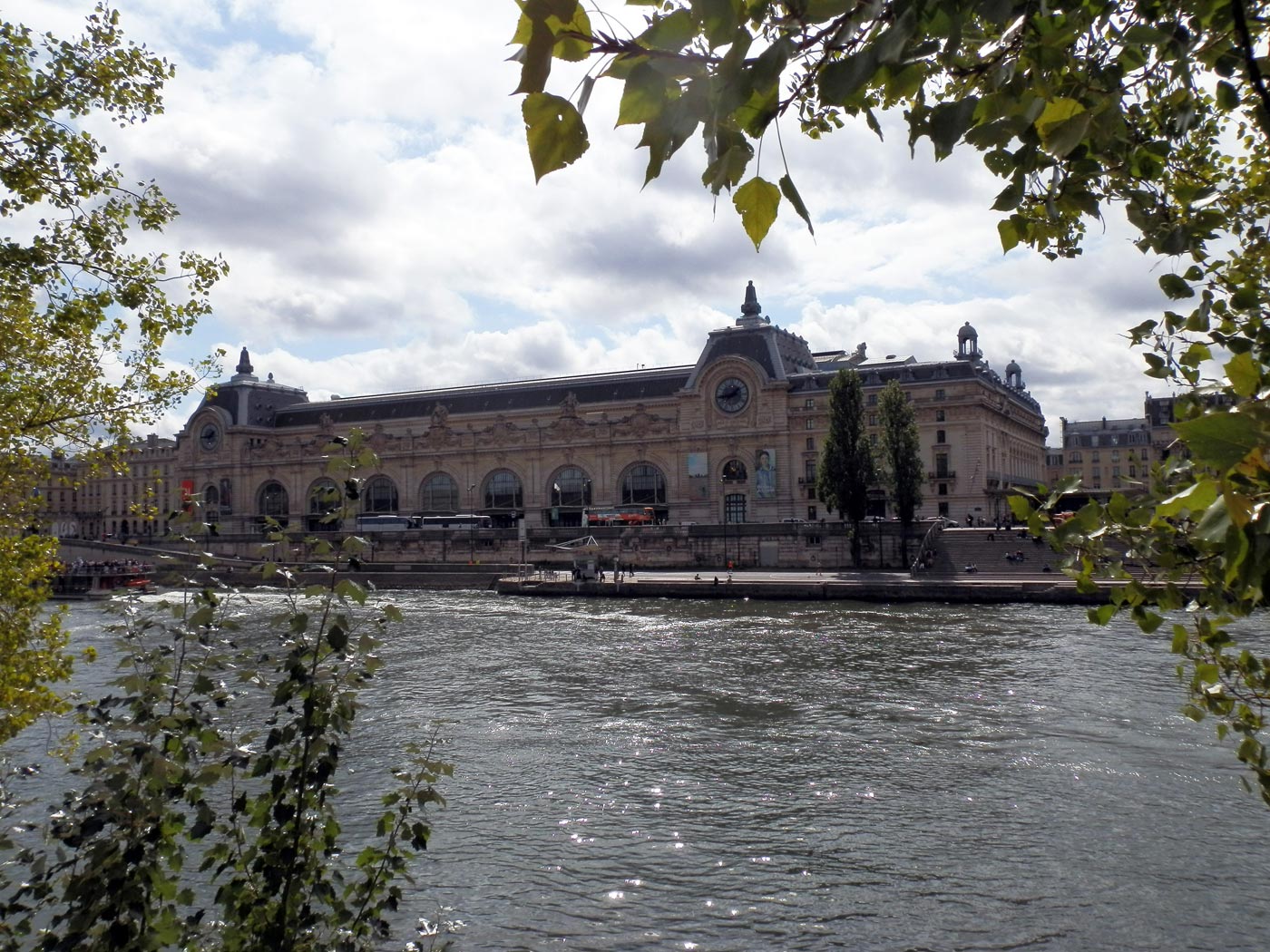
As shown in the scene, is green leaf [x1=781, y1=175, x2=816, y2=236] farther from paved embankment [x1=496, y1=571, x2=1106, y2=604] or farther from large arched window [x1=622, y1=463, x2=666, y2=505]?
large arched window [x1=622, y1=463, x2=666, y2=505]

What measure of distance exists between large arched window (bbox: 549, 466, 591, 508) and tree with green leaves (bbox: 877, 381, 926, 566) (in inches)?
1078

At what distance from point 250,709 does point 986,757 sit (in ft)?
43.1

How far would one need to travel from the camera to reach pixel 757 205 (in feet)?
6.76

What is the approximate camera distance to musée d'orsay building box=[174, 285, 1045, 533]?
68.2 m

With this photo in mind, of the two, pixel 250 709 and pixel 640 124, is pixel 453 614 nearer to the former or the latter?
pixel 250 709

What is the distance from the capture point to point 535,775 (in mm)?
14633

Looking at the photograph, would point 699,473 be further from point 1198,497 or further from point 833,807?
point 1198,497

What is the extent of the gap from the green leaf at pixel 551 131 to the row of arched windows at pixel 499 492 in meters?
71.2

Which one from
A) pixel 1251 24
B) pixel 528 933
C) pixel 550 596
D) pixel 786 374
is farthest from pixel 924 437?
pixel 1251 24

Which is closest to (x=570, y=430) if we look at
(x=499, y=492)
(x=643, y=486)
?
(x=643, y=486)

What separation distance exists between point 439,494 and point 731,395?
25797mm

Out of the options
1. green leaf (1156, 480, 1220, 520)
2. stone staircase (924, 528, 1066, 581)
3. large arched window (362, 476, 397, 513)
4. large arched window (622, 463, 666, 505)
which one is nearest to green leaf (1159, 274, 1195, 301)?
green leaf (1156, 480, 1220, 520)

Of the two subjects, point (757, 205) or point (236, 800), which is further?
point (236, 800)

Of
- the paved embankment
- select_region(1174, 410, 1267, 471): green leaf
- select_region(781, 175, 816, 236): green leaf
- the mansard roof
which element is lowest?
the paved embankment
